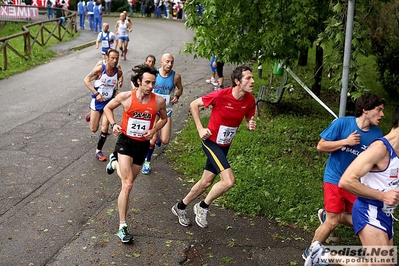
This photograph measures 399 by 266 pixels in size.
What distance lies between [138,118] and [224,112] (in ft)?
3.41

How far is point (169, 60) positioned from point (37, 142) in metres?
3.23

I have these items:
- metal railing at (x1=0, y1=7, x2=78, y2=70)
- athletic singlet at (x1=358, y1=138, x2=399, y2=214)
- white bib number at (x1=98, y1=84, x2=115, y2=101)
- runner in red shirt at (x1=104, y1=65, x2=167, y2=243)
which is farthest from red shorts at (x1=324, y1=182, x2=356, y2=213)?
metal railing at (x1=0, y1=7, x2=78, y2=70)

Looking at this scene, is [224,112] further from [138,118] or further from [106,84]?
[106,84]

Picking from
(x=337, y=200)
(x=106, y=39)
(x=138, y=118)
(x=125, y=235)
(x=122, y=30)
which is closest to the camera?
(x=337, y=200)

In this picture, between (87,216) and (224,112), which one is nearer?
(224,112)

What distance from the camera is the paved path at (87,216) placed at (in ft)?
19.8

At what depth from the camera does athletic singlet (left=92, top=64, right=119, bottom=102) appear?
924cm

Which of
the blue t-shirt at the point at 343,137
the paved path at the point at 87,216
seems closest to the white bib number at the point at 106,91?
the paved path at the point at 87,216

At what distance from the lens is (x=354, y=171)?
4637 mm

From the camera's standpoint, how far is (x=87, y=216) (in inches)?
276

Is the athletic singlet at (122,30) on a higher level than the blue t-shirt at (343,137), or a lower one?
lower

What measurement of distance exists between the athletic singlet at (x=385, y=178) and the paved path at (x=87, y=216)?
1617 millimetres

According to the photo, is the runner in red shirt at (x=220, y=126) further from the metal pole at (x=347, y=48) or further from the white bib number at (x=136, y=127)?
the metal pole at (x=347, y=48)
